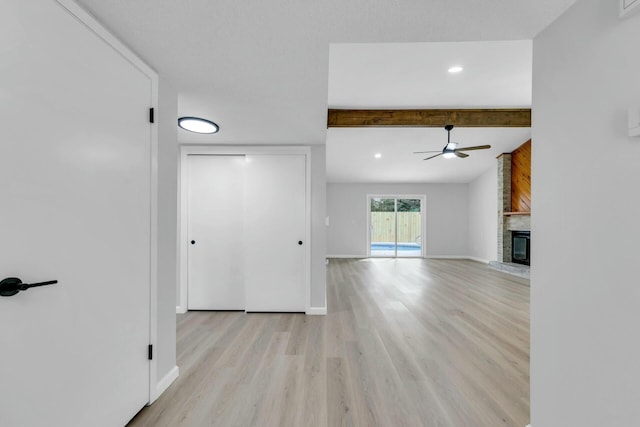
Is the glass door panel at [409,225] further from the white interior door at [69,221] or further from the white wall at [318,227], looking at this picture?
the white interior door at [69,221]

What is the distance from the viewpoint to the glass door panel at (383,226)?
905 cm

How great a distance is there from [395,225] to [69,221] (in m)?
8.62

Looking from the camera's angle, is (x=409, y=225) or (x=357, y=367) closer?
(x=357, y=367)

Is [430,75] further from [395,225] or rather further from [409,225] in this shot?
[409,225]

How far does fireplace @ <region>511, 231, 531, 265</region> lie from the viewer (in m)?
6.43

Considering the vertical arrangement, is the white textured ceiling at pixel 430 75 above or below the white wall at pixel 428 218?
above

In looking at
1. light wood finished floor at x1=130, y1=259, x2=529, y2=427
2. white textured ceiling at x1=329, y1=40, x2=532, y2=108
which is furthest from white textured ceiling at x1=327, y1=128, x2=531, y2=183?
light wood finished floor at x1=130, y1=259, x2=529, y2=427

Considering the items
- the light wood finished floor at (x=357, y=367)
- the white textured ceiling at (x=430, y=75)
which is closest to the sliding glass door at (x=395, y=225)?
the white textured ceiling at (x=430, y=75)

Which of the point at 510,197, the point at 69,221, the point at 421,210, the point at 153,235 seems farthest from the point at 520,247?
the point at 69,221

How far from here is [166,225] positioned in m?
1.95

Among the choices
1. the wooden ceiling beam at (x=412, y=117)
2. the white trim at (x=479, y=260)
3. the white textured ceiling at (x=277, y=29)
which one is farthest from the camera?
the white trim at (x=479, y=260)

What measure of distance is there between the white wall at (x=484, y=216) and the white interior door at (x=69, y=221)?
319 inches

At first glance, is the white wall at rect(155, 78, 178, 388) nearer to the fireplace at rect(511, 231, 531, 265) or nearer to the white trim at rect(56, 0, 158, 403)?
the white trim at rect(56, 0, 158, 403)

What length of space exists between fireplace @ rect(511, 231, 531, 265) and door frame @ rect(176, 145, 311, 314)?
5.63m
